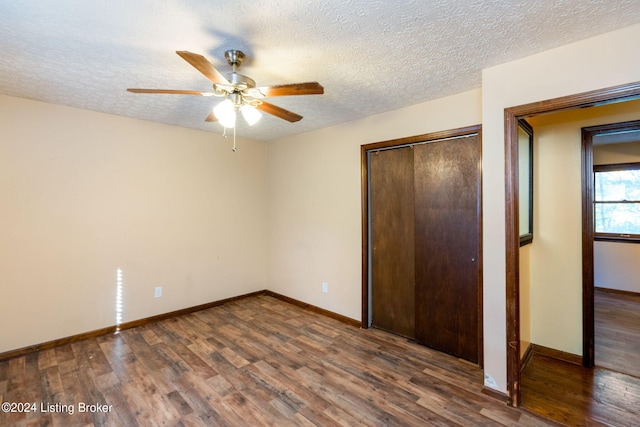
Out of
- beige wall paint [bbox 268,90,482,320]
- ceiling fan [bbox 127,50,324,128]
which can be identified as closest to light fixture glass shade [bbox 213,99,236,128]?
ceiling fan [bbox 127,50,324,128]

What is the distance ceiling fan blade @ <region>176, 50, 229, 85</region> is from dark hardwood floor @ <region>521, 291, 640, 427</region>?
115 inches

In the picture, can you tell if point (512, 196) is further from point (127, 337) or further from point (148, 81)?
point (127, 337)

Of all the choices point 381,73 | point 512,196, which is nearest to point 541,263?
point 512,196

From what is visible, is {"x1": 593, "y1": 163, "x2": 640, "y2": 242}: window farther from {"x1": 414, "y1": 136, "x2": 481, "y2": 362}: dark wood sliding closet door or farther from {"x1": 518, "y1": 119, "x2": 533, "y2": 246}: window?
{"x1": 414, "y1": 136, "x2": 481, "y2": 362}: dark wood sliding closet door

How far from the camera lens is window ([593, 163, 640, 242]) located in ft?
14.3

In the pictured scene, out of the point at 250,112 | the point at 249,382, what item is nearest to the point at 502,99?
the point at 250,112

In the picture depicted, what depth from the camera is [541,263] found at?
2.69 meters

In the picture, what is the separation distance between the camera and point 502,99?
2.05 metres

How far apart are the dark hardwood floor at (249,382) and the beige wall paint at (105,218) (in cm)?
42

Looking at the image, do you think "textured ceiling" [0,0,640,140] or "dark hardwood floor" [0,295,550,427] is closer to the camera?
"textured ceiling" [0,0,640,140]

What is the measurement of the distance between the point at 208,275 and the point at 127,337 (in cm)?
113

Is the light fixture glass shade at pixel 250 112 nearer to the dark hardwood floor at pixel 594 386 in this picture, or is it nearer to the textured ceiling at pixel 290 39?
the textured ceiling at pixel 290 39

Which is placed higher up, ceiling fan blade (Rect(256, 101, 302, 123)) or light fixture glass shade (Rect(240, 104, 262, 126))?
ceiling fan blade (Rect(256, 101, 302, 123))

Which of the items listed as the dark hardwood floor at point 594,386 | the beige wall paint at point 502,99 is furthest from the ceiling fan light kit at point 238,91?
the dark hardwood floor at point 594,386
